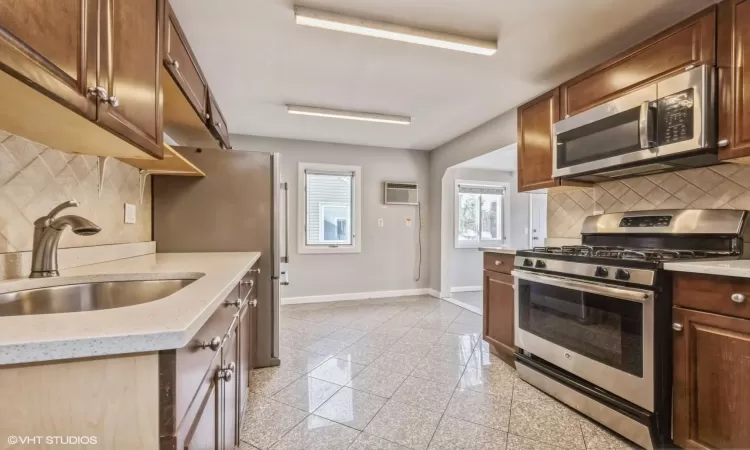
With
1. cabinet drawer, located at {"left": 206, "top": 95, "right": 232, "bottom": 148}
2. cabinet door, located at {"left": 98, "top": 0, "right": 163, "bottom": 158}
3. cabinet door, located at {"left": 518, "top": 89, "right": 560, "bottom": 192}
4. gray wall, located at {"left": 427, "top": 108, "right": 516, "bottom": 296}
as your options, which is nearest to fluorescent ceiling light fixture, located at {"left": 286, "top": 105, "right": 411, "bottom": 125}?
cabinet drawer, located at {"left": 206, "top": 95, "right": 232, "bottom": 148}

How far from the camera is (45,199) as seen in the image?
1.34 metres

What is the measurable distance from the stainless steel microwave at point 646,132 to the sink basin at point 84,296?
2364mm

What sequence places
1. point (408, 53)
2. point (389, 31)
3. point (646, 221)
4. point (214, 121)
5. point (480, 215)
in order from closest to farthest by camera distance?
point (389, 31) → point (646, 221) → point (408, 53) → point (214, 121) → point (480, 215)

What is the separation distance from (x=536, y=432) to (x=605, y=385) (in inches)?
17.3

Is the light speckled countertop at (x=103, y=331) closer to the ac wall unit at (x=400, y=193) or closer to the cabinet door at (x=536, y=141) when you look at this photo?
the cabinet door at (x=536, y=141)

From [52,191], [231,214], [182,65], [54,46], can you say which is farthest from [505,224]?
[54,46]

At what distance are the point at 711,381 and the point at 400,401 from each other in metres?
1.47

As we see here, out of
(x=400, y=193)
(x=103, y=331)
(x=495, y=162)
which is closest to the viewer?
(x=103, y=331)

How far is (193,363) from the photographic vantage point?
2.43 ft

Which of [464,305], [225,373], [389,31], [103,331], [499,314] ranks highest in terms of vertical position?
[389,31]

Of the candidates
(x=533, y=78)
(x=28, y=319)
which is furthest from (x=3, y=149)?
(x=533, y=78)

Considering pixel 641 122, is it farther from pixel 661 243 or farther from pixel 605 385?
pixel 605 385

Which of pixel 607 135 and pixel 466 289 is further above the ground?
pixel 607 135

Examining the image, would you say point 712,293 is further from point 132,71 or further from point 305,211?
point 305,211
